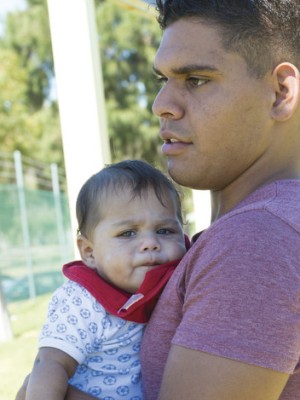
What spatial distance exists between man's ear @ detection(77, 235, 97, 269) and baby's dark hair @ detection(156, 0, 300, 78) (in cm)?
77

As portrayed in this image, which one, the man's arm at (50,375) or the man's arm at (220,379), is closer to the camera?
the man's arm at (220,379)

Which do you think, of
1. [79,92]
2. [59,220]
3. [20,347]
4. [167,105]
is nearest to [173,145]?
[167,105]

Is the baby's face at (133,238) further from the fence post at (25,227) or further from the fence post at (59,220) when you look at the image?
the fence post at (59,220)

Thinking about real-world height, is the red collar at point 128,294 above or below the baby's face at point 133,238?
below

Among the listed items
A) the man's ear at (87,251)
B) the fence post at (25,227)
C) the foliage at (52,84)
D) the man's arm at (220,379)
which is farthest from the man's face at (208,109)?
the foliage at (52,84)

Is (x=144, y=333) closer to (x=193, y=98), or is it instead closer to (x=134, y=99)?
(x=193, y=98)

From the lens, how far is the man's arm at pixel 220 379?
1591 millimetres

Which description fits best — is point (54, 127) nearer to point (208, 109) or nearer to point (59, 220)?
point (59, 220)

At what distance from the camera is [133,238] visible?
7.64 feet

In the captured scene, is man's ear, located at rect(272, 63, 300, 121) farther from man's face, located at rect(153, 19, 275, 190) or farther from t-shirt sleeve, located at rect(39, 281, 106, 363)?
t-shirt sleeve, located at rect(39, 281, 106, 363)

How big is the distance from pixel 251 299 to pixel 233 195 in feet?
2.12

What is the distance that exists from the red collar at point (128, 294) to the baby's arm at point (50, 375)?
0.21m

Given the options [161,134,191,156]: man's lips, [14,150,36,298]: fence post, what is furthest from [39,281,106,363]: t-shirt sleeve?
[14,150,36,298]: fence post

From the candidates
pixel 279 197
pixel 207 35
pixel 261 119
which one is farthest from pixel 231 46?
pixel 279 197
